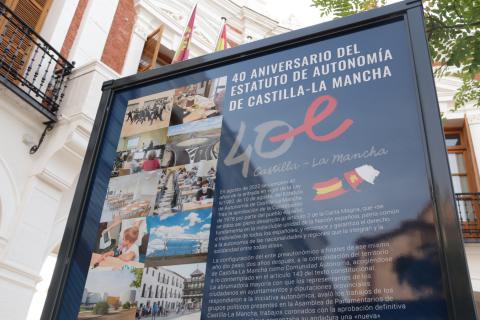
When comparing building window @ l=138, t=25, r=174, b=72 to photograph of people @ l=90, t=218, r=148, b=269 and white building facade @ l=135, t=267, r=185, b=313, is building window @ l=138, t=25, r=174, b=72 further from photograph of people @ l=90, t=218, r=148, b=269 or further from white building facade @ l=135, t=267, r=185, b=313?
white building facade @ l=135, t=267, r=185, b=313

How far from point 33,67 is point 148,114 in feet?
19.6

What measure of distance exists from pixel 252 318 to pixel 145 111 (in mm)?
1156

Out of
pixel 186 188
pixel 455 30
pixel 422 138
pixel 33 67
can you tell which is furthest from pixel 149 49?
pixel 422 138

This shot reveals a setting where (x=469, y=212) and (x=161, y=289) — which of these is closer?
(x=161, y=289)

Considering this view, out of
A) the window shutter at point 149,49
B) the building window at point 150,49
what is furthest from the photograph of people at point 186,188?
the window shutter at point 149,49

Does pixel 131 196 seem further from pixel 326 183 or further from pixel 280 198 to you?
pixel 326 183

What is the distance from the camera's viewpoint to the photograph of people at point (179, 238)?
1760 mm

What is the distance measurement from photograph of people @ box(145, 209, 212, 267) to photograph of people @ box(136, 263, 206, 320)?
0.03 meters

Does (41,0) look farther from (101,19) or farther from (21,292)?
(21,292)

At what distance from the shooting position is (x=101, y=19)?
9227mm

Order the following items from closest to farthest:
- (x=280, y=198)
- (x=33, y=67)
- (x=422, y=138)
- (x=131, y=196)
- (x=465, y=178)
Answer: (x=422, y=138) → (x=280, y=198) → (x=131, y=196) → (x=33, y=67) → (x=465, y=178)

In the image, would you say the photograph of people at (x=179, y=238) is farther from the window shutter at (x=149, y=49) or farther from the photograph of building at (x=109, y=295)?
the window shutter at (x=149, y=49)

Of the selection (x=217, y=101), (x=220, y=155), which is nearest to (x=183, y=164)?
(x=220, y=155)

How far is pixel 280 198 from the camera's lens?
1744mm
